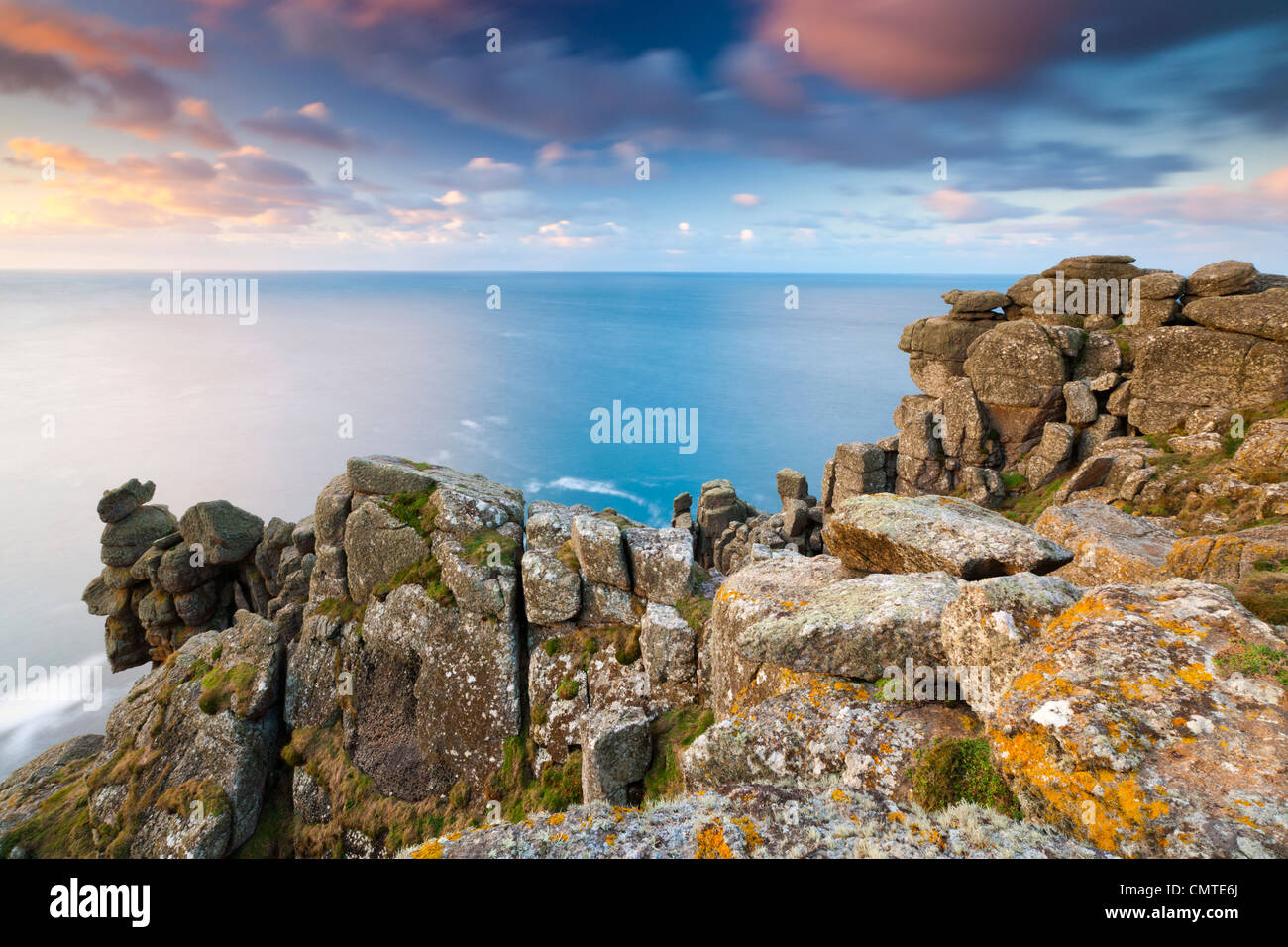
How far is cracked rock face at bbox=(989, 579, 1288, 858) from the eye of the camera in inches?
206

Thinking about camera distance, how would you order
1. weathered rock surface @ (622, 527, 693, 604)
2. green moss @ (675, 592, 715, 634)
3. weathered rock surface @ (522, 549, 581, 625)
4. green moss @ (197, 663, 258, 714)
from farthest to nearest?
green moss @ (197, 663, 258, 714) → weathered rock surface @ (522, 549, 581, 625) → weathered rock surface @ (622, 527, 693, 604) → green moss @ (675, 592, 715, 634)

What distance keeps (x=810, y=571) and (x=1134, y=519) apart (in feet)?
35.3

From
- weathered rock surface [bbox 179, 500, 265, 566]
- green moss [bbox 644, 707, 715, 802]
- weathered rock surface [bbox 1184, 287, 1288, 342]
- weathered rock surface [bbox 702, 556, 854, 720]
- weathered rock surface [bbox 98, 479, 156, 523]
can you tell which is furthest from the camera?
weathered rock surface [bbox 98, 479, 156, 523]

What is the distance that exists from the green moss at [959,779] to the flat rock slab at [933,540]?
4.39 metres

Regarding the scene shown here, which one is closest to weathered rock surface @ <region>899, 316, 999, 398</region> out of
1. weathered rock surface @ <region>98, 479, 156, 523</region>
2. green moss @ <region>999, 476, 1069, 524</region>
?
green moss @ <region>999, 476, 1069, 524</region>

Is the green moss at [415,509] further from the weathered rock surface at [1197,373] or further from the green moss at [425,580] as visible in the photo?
the weathered rock surface at [1197,373]

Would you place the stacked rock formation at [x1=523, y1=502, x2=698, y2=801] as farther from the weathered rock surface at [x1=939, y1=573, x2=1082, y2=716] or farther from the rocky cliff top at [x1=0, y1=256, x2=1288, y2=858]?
the weathered rock surface at [x1=939, y1=573, x2=1082, y2=716]

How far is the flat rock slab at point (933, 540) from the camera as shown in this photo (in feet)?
35.8

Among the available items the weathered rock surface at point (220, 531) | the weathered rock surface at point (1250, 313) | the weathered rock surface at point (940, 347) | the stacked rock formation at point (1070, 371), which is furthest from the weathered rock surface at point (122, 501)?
the weathered rock surface at point (1250, 313)

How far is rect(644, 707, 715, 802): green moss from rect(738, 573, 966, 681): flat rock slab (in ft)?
18.1

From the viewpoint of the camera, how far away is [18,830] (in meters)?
23.2

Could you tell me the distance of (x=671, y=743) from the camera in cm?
1552
